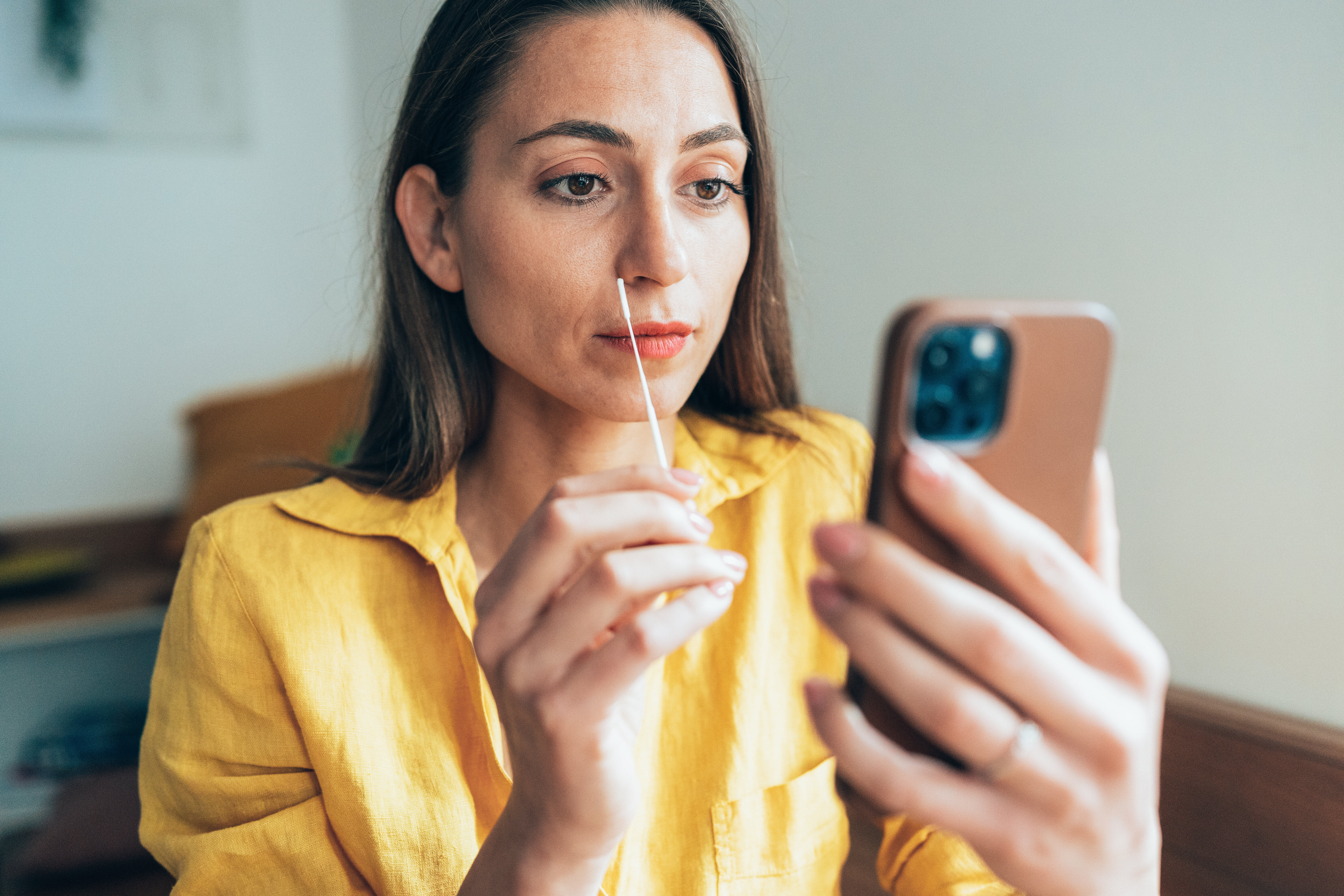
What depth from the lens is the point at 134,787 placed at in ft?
6.58

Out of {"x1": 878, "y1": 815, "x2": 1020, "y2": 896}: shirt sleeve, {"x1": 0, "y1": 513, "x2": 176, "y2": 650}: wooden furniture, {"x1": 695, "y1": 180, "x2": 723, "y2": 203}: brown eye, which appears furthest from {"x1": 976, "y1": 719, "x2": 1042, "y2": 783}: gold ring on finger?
{"x1": 0, "y1": 513, "x2": 176, "y2": 650}: wooden furniture

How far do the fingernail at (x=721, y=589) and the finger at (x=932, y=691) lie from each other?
0.38 feet

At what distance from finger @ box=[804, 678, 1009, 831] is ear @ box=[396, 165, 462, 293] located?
645 millimetres

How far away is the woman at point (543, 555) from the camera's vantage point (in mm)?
562

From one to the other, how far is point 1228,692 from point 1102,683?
0.66 meters

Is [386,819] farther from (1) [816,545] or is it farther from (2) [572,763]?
(1) [816,545]

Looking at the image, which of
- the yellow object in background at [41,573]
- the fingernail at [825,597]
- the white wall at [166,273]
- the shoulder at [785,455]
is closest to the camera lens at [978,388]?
the fingernail at [825,597]

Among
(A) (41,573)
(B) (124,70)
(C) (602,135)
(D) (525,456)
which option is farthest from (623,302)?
(B) (124,70)

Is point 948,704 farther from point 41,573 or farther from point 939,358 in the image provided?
point 41,573

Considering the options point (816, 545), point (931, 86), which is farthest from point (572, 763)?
point (931, 86)

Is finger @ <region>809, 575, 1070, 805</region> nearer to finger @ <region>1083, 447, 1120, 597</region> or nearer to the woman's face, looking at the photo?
finger @ <region>1083, 447, 1120, 597</region>

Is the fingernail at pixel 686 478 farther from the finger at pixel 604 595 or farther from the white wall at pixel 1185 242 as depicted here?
the white wall at pixel 1185 242

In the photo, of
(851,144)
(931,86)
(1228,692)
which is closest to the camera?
(1228,692)

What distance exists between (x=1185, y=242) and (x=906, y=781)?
2.52 feet
